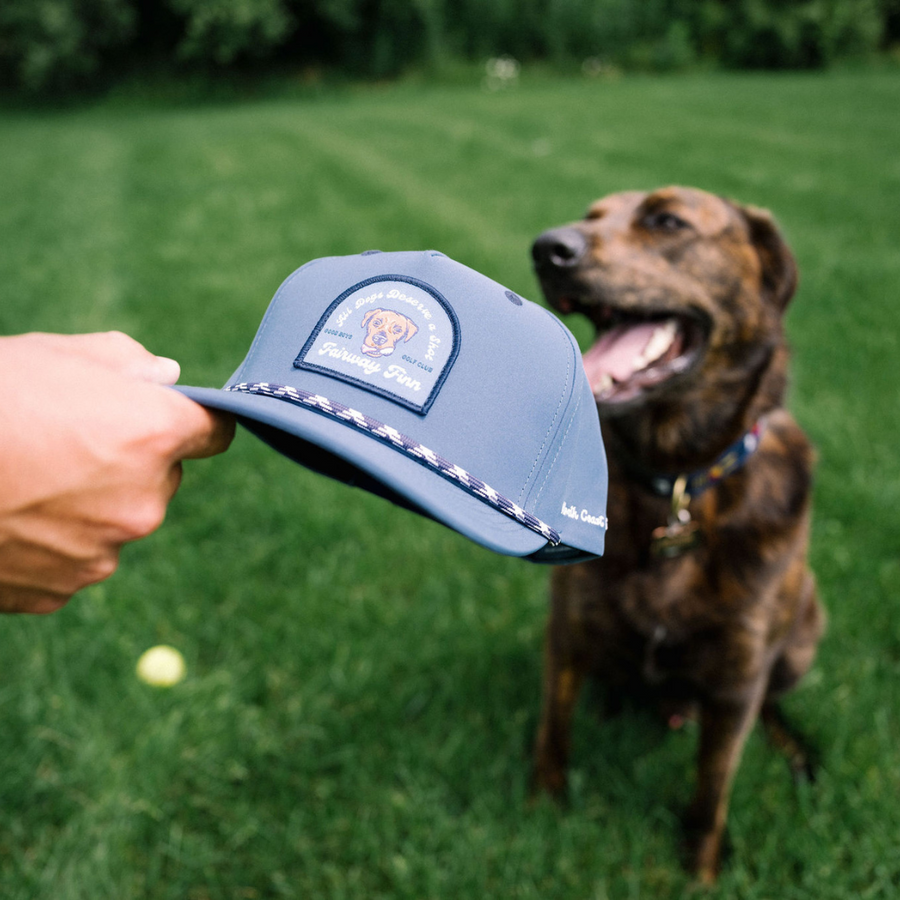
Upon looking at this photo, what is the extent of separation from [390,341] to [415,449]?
0.15 meters

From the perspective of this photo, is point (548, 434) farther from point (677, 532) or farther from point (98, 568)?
point (677, 532)

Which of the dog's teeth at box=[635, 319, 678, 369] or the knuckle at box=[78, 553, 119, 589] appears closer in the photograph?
the knuckle at box=[78, 553, 119, 589]

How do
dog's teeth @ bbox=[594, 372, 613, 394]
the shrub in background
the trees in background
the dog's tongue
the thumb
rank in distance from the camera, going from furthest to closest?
the trees in background
the shrub in background
the dog's tongue
dog's teeth @ bbox=[594, 372, 613, 394]
the thumb

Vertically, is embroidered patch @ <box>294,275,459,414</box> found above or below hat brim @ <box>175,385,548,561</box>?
above

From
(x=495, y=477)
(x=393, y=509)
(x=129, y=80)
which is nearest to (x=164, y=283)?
(x=393, y=509)

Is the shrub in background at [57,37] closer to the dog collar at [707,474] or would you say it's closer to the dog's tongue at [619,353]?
the dog's tongue at [619,353]

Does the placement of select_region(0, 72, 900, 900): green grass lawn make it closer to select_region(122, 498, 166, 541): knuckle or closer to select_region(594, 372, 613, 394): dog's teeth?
select_region(594, 372, 613, 394): dog's teeth

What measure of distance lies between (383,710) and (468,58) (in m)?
24.4

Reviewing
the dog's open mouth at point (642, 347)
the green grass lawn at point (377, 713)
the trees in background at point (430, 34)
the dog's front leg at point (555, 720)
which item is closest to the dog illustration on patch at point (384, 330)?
the dog's open mouth at point (642, 347)

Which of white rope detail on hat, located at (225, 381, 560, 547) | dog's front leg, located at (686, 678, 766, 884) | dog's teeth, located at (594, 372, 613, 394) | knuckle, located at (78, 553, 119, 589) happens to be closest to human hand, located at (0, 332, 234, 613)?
knuckle, located at (78, 553, 119, 589)

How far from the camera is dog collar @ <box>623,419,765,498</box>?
5.32 feet

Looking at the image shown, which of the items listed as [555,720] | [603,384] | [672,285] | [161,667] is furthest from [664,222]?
[161,667]

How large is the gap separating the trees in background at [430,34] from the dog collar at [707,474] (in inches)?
878

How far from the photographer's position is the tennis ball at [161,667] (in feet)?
6.69
